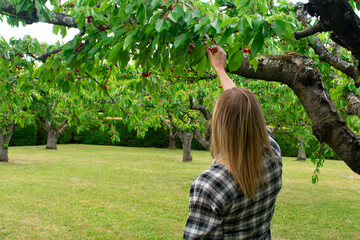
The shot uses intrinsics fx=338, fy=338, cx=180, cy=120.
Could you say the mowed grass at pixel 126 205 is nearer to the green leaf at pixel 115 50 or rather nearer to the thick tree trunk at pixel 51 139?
the green leaf at pixel 115 50

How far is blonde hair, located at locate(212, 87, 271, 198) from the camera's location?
1519 mm

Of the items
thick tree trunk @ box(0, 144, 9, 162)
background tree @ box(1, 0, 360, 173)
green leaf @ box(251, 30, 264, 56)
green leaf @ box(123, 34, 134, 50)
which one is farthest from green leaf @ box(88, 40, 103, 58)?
thick tree trunk @ box(0, 144, 9, 162)

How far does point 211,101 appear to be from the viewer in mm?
10461

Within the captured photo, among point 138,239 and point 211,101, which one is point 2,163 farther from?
point 138,239

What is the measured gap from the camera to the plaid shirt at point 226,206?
1.44 metres

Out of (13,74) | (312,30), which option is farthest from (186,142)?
(312,30)

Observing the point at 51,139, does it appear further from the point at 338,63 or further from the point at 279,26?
the point at 279,26

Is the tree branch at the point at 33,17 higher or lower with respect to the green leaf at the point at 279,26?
Result: higher

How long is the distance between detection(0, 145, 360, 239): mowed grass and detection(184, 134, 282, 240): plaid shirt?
190 inches

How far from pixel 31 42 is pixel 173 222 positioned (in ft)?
15.3

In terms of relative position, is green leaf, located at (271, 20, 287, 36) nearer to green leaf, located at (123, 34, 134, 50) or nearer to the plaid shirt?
the plaid shirt

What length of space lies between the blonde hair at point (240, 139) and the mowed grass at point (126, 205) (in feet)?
16.5

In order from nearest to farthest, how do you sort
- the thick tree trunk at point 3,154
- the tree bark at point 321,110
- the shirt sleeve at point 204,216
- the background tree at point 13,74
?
1. the shirt sleeve at point 204,216
2. the tree bark at point 321,110
3. the background tree at point 13,74
4. the thick tree trunk at point 3,154

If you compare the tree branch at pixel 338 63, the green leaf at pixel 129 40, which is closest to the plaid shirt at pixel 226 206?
the green leaf at pixel 129 40
